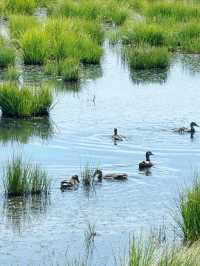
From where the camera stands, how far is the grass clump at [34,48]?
2488cm

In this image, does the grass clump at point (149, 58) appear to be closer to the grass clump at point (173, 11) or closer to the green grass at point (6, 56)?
the green grass at point (6, 56)

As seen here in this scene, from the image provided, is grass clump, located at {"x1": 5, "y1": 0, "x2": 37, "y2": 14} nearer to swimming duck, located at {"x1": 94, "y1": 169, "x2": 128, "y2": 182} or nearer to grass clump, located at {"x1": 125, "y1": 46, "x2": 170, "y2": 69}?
grass clump, located at {"x1": 125, "y1": 46, "x2": 170, "y2": 69}

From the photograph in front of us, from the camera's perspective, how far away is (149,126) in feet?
62.4

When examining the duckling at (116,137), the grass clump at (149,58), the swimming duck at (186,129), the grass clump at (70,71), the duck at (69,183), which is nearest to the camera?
the duck at (69,183)

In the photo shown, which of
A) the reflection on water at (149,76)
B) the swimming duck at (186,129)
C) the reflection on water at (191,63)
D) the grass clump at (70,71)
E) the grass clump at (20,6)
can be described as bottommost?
the swimming duck at (186,129)

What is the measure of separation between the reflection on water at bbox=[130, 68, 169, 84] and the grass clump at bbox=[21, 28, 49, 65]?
6.81ft

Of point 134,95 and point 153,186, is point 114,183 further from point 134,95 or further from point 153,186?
point 134,95

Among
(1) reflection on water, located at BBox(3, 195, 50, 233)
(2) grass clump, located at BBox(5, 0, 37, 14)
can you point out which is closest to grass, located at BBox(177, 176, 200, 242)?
(1) reflection on water, located at BBox(3, 195, 50, 233)

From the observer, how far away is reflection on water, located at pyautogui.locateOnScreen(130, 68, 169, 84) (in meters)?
23.7

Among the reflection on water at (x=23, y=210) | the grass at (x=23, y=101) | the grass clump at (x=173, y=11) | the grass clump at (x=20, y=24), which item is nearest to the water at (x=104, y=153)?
the reflection on water at (x=23, y=210)

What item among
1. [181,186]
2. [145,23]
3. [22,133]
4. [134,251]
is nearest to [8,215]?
[181,186]

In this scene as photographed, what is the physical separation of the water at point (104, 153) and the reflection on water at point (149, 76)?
0.03 metres

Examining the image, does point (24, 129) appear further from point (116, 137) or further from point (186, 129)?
point (186, 129)

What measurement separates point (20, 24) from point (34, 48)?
11.7 feet
